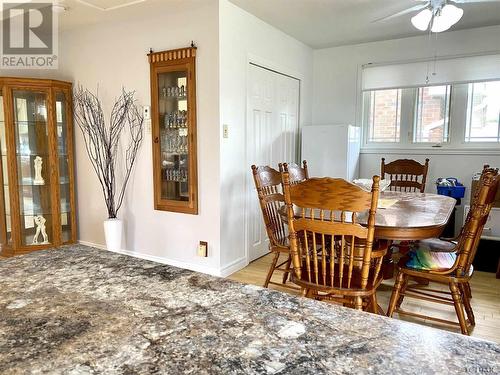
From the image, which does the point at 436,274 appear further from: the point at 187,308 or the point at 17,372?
the point at 17,372

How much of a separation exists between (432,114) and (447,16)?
1.83m

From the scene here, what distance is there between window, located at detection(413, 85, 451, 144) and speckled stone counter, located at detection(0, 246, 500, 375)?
4056 mm

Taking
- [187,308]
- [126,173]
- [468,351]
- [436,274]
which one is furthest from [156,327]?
[126,173]

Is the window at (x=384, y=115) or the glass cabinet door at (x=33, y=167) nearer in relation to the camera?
the glass cabinet door at (x=33, y=167)

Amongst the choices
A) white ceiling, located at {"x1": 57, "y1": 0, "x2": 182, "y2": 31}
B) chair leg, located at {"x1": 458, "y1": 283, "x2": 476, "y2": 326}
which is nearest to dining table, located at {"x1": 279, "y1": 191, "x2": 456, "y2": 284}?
chair leg, located at {"x1": 458, "y1": 283, "x2": 476, "y2": 326}

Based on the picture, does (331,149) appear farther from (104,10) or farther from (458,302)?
(104,10)

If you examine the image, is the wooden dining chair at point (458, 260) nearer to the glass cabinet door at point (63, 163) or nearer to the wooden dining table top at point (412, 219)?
the wooden dining table top at point (412, 219)

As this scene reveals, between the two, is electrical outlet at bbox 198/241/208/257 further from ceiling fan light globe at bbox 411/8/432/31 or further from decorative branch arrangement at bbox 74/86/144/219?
ceiling fan light globe at bbox 411/8/432/31

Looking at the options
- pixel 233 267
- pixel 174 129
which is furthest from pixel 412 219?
pixel 174 129

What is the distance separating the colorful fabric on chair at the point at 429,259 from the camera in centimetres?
212

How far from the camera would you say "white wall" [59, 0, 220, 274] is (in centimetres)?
312

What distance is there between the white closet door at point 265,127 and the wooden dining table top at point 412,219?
1342mm

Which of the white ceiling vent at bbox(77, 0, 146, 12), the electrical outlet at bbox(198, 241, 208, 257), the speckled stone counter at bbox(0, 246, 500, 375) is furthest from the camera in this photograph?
the electrical outlet at bbox(198, 241, 208, 257)

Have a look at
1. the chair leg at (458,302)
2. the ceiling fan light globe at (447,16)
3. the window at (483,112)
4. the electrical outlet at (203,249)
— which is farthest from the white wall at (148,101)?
the window at (483,112)
